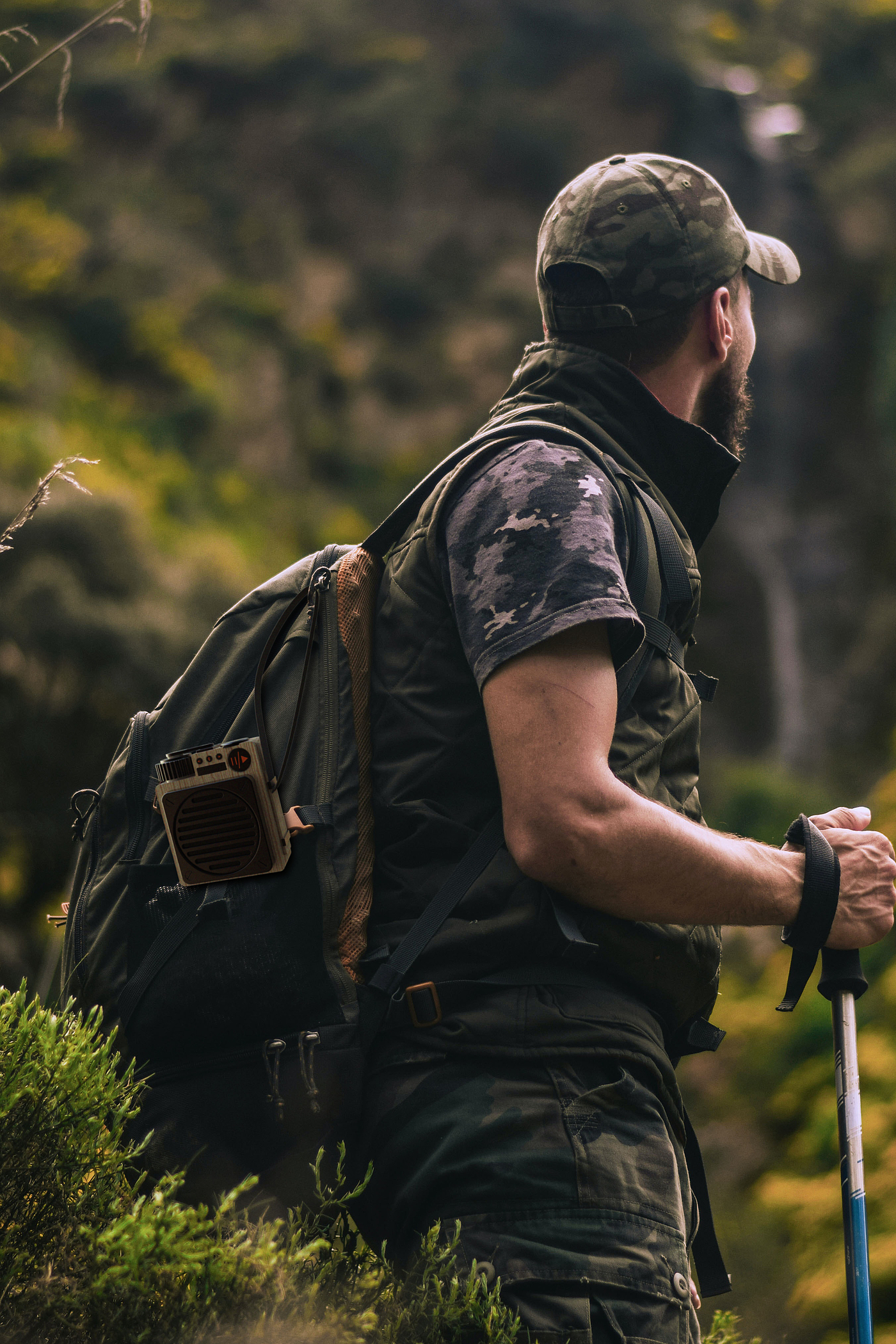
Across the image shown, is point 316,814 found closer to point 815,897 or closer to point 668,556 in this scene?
point 668,556

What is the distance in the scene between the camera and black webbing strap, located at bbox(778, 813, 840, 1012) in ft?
6.75

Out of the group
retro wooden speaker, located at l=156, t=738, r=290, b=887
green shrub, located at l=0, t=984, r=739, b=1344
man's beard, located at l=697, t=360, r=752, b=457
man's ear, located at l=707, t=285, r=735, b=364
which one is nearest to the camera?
green shrub, located at l=0, t=984, r=739, b=1344

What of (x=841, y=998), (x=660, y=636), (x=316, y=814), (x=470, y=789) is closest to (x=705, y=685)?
(x=660, y=636)

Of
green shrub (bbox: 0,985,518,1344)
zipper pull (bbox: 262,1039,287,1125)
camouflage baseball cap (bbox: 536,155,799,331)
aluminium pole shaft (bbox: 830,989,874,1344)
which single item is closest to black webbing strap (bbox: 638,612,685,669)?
camouflage baseball cap (bbox: 536,155,799,331)

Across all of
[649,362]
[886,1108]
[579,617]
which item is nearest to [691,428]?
[649,362]

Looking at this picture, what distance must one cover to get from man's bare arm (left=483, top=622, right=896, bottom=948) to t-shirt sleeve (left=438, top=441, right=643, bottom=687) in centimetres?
4

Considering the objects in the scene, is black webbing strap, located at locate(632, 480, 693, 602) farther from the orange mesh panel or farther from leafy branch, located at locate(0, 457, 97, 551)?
leafy branch, located at locate(0, 457, 97, 551)

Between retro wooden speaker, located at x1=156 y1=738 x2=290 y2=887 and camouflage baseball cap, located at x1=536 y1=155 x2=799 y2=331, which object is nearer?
retro wooden speaker, located at x1=156 y1=738 x2=290 y2=887

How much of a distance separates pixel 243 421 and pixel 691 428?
53.9 ft

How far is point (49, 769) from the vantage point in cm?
1006

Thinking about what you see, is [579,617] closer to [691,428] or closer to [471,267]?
[691,428]

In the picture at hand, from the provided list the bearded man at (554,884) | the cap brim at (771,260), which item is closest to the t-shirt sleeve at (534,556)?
the bearded man at (554,884)

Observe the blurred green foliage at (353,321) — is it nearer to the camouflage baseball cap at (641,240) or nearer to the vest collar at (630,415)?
the vest collar at (630,415)

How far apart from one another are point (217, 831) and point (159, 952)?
22 centimetres
